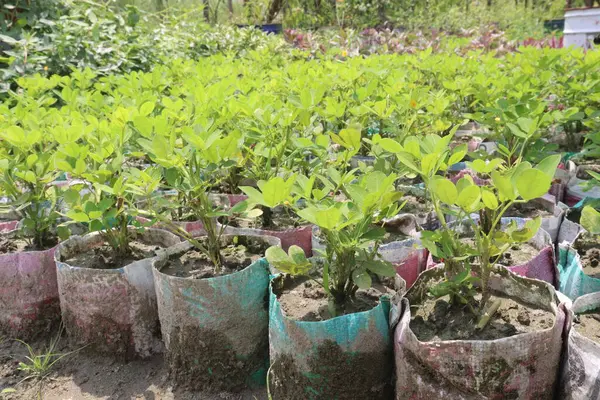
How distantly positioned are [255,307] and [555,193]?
167cm

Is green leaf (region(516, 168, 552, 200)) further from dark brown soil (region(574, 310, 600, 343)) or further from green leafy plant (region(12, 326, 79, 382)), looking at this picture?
green leafy plant (region(12, 326, 79, 382))

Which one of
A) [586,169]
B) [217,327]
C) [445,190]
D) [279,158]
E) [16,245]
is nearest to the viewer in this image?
[445,190]

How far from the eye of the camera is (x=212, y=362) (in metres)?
1.81

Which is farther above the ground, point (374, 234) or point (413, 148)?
point (413, 148)

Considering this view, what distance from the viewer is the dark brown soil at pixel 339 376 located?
1480 millimetres

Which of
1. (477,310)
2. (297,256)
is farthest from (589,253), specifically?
(297,256)

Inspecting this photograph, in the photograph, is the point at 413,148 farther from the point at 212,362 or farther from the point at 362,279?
the point at 212,362

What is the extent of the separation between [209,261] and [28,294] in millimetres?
777

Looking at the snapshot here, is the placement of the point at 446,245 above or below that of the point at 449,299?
above

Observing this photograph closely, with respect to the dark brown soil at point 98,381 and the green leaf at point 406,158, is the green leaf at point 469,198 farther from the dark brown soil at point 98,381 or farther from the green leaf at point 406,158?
the dark brown soil at point 98,381

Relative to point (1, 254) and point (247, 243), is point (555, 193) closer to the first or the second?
point (247, 243)

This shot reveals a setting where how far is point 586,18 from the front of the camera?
27.6 feet

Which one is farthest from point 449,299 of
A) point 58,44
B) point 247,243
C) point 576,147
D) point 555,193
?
point 58,44

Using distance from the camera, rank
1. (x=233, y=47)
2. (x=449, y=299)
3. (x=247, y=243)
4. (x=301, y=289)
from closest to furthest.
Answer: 1. (x=449, y=299)
2. (x=301, y=289)
3. (x=247, y=243)
4. (x=233, y=47)
